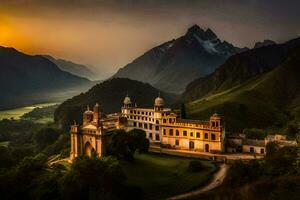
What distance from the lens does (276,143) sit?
206 ft

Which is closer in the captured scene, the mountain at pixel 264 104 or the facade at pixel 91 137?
the facade at pixel 91 137

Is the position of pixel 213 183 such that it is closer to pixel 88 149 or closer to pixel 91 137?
pixel 91 137

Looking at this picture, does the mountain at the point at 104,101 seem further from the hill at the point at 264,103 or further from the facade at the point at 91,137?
the facade at the point at 91,137

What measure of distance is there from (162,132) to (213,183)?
22.7 m

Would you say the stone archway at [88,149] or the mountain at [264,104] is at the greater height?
the mountain at [264,104]

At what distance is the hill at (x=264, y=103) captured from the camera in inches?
4311

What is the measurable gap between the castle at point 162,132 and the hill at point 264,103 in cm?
2770

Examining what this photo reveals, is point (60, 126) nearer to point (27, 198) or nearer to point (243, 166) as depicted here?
point (27, 198)

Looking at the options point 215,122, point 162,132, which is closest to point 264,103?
point 162,132

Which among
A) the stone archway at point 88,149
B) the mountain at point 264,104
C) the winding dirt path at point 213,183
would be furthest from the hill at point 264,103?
the stone archway at point 88,149

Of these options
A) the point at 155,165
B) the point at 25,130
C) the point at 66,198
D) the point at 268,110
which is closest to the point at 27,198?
the point at 66,198

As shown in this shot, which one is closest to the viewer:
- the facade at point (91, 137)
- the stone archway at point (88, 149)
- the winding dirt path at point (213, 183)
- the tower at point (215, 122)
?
the winding dirt path at point (213, 183)

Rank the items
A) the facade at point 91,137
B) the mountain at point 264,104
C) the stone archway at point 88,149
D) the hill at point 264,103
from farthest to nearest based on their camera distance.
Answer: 1. the hill at point 264,103
2. the mountain at point 264,104
3. the stone archway at point 88,149
4. the facade at point 91,137

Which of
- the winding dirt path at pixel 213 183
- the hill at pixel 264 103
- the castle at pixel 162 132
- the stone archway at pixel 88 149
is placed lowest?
the winding dirt path at pixel 213 183
